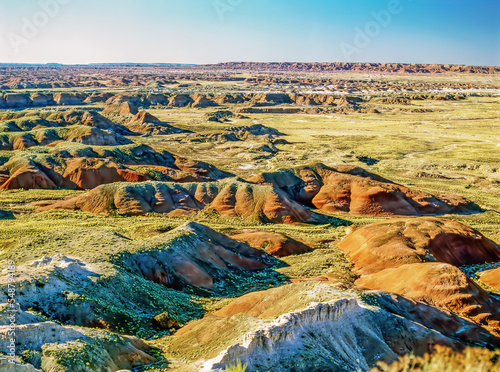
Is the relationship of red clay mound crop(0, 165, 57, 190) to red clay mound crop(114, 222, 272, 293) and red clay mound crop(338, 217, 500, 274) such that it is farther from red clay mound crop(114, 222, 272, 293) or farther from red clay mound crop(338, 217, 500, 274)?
red clay mound crop(338, 217, 500, 274)

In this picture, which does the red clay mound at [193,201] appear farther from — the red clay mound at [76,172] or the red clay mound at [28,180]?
the red clay mound at [28,180]

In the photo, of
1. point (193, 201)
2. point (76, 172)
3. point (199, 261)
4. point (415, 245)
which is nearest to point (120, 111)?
point (76, 172)

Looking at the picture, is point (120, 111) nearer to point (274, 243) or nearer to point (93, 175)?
point (93, 175)

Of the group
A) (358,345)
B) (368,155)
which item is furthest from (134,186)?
(368,155)

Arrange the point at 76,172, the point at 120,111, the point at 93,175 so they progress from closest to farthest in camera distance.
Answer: the point at 93,175 < the point at 76,172 < the point at 120,111

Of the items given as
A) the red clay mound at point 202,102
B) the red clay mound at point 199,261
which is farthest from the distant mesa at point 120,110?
the red clay mound at point 199,261

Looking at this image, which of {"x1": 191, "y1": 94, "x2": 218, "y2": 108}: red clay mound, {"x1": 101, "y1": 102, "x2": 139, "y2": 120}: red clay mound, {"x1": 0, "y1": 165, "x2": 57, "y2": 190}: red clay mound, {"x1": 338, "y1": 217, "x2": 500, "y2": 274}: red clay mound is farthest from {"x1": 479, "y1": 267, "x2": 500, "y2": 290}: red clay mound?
{"x1": 191, "y1": 94, "x2": 218, "y2": 108}: red clay mound

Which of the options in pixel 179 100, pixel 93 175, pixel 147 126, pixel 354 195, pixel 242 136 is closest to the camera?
pixel 354 195

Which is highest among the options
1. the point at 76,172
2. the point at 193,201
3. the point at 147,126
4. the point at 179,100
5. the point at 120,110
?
the point at 179,100
